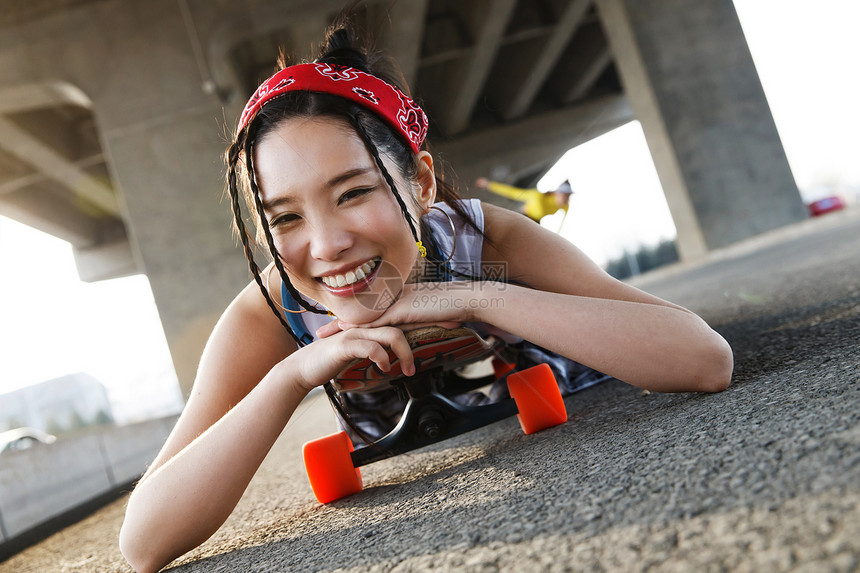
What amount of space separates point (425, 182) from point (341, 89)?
14.9 inches

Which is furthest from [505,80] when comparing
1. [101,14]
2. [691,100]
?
[101,14]

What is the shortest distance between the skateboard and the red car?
21.1 meters

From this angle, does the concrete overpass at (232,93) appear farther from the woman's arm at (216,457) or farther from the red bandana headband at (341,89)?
the woman's arm at (216,457)

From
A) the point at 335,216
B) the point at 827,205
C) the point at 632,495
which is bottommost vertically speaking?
the point at 632,495

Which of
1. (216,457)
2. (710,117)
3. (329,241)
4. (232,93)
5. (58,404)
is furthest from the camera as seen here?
(58,404)

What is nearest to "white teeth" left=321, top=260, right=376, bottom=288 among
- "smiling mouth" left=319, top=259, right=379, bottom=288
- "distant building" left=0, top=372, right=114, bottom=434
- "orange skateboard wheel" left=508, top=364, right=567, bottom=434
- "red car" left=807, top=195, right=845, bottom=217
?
"smiling mouth" left=319, top=259, right=379, bottom=288

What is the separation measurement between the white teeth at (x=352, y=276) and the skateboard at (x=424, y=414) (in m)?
0.21

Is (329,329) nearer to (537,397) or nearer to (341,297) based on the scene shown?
(341,297)

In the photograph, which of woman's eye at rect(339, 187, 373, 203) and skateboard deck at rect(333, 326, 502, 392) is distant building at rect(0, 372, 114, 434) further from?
woman's eye at rect(339, 187, 373, 203)

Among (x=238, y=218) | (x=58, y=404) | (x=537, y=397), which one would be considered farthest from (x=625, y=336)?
(x=58, y=404)

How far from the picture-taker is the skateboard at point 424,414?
154 cm

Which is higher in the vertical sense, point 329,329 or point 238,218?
point 238,218

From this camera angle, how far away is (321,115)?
4.94ft

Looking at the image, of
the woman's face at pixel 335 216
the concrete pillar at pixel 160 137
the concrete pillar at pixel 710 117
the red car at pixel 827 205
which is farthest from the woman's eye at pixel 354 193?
the red car at pixel 827 205
